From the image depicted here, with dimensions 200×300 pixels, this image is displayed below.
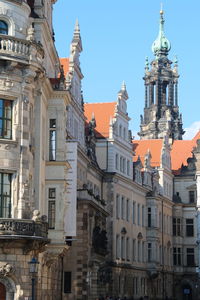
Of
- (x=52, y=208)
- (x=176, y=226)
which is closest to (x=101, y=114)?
(x=176, y=226)

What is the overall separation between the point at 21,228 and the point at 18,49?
7.35m

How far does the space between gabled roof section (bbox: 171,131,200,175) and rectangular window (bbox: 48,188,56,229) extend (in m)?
53.6

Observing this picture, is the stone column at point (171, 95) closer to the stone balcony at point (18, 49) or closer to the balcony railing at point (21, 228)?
the stone balcony at point (18, 49)

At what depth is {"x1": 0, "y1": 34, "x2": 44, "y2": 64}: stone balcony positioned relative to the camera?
30247 millimetres

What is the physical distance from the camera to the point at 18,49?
100ft

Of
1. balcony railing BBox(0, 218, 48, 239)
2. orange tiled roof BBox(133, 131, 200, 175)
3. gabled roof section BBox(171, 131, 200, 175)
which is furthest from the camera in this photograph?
gabled roof section BBox(171, 131, 200, 175)

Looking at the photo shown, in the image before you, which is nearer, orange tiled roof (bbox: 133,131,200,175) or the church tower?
orange tiled roof (bbox: 133,131,200,175)

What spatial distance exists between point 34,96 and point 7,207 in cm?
516

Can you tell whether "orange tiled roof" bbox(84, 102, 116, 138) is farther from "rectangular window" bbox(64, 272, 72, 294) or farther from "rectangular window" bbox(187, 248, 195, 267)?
"rectangular window" bbox(187, 248, 195, 267)

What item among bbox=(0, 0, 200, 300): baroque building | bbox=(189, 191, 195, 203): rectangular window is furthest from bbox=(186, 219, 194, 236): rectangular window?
bbox=(189, 191, 195, 203): rectangular window

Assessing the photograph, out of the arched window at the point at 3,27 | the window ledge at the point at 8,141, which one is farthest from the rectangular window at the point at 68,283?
the arched window at the point at 3,27

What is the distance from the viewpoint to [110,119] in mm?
65500

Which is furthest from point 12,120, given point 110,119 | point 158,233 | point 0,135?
point 158,233

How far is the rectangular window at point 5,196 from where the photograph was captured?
98.2ft
